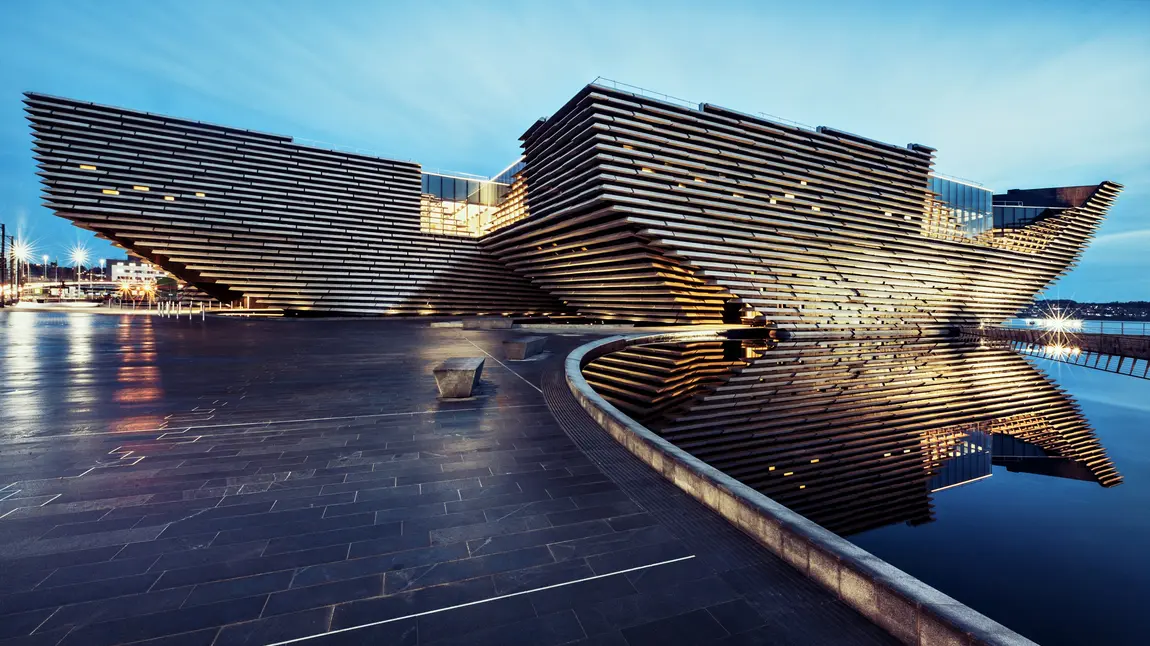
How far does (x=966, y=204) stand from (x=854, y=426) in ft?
167

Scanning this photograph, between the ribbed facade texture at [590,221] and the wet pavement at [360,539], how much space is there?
23.0 metres

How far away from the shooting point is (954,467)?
784 cm

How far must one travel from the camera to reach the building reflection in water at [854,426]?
22.7ft

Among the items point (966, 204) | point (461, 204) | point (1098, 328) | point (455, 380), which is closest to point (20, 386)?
point (455, 380)

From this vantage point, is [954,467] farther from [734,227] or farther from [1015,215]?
[1015,215]

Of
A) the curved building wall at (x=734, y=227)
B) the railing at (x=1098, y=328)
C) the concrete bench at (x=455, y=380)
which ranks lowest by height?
the concrete bench at (x=455, y=380)

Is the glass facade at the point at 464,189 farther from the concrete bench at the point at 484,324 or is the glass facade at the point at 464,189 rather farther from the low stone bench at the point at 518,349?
the low stone bench at the point at 518,349

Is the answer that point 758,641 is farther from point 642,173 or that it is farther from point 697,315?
point 697,315

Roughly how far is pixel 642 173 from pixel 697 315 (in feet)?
36.3

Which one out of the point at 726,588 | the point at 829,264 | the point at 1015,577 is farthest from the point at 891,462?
the point at 829,264

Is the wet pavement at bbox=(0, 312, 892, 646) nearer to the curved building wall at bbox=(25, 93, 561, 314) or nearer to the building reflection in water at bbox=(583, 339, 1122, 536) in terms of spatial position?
the building reflection in water at bbox=(583, 339, 1122, 536)

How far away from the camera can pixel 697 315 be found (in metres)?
32.3

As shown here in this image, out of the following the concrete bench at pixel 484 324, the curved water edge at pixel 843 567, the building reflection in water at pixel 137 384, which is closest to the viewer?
the curved water edge at pixel 843 567

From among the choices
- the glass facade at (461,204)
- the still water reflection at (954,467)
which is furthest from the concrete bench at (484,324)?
the glass facade at (461,204)
